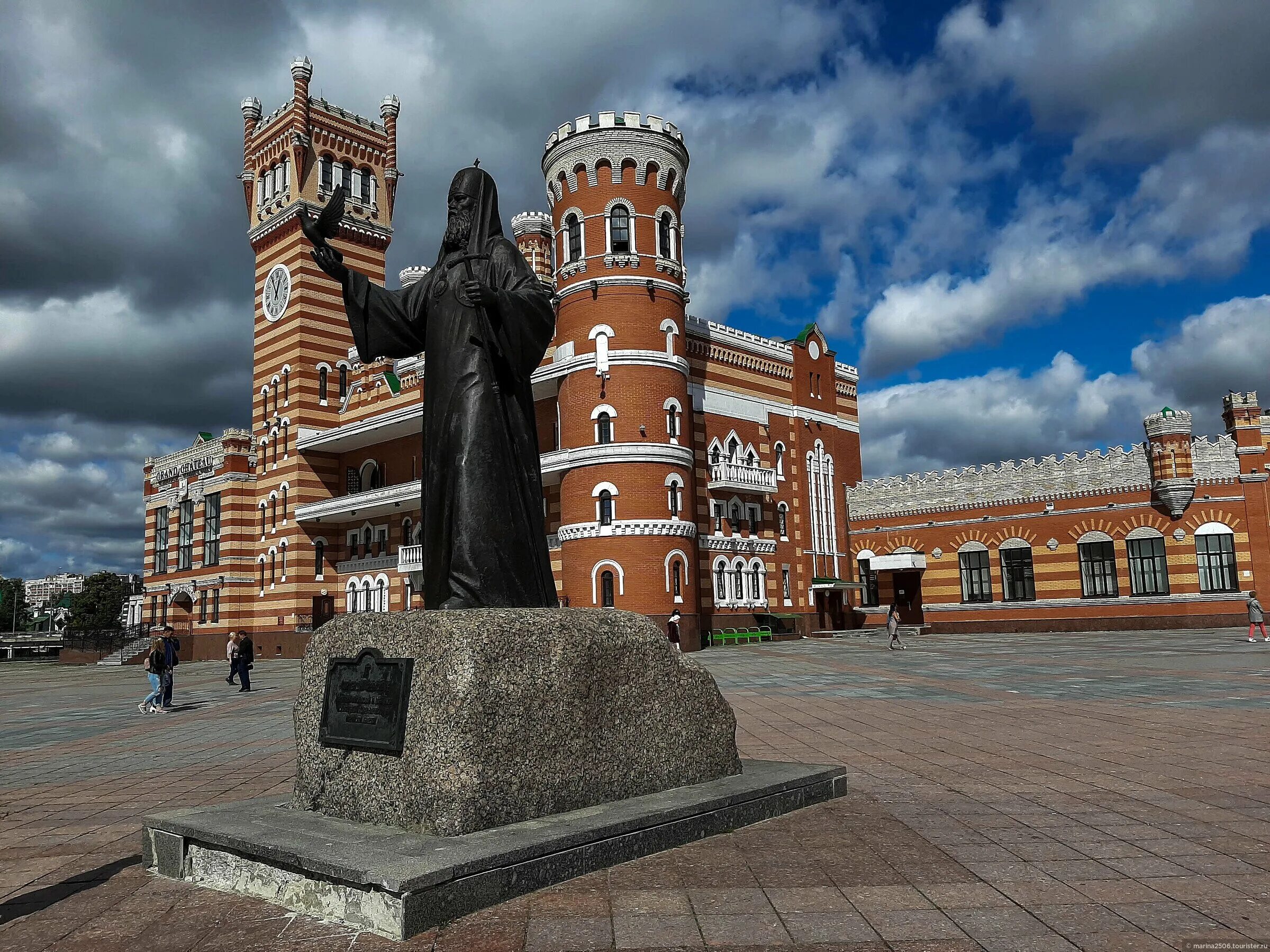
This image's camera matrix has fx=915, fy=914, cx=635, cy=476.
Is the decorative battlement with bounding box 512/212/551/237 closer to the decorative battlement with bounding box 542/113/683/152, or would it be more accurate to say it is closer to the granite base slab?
the decorative battlement with bounding box 542/113/683/152

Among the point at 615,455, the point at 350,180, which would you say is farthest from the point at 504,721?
the point at 350,180

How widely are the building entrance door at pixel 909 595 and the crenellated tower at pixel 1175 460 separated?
34.4 ft

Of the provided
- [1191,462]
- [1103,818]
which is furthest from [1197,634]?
[1103,818]

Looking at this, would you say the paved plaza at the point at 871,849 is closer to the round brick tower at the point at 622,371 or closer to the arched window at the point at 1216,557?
the round brick tower at the point at 622,371

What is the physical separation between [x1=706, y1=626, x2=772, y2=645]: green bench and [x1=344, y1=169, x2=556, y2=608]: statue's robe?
86.5ft

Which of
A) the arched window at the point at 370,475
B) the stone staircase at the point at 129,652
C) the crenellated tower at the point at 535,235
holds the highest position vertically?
the crenellated tower at the point at 535,235

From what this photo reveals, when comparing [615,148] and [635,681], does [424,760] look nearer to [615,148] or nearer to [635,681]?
[635,681]

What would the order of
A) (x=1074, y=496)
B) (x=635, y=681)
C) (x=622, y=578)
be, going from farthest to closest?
(x=1074, y=496), (x=622, y=578), (x=635, y=681)

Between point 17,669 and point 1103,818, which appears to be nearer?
point 1103,818

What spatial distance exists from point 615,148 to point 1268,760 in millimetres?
27238

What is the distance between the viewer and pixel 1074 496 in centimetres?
3525

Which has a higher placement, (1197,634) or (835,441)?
(835,441)

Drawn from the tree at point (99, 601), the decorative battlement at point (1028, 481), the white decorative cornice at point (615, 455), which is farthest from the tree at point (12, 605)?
the decorative battlement at point (1028, 481)

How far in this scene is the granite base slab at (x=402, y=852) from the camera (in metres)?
3.87
